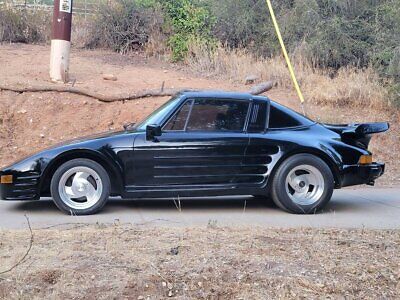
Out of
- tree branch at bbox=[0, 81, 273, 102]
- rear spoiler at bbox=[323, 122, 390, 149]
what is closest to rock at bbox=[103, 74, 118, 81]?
tree branch at bbox=[0, 81, 273, 102]

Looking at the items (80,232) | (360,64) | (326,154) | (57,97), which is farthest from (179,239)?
(360,64)

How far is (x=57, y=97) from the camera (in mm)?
13469

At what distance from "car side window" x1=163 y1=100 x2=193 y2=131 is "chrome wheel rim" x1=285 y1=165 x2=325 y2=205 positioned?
1.52 m

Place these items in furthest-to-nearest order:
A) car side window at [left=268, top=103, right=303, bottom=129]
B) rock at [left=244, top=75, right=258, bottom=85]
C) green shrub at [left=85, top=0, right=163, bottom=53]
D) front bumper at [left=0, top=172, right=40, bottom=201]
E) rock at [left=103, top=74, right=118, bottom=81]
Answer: green shrub at [left=85, top=0, right=163, bottom=53] < rock at [left=244, top=75, right=258, bottom=85] < rock at [left=103, top=74, right=118, bottom=81] < car side window at [left=268, top=103, right=303, bottom=129] < front bumper at [left=0, top=172, right=40, bottom=201]

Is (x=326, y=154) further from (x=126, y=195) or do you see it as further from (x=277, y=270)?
(x=277, y=270)

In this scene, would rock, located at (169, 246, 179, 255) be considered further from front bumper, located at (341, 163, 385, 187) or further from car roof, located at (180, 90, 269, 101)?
front bumper, located at (341, 163, 385, 187)

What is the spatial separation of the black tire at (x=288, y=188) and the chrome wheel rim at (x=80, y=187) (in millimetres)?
2219

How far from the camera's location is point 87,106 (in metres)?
13.4

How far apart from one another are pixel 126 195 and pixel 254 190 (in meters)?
1.62

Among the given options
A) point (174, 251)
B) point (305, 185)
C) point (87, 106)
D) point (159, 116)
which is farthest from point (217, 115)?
point (87, 106)

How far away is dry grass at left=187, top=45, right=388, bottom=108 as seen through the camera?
14984 millimetres

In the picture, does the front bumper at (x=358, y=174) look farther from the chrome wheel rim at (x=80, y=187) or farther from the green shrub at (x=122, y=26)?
the green shrub at (x=122, y=26)

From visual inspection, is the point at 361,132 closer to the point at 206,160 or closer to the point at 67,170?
the point at 206,160

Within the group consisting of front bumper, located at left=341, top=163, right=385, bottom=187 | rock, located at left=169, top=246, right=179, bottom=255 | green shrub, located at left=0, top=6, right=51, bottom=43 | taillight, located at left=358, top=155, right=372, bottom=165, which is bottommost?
rock, located at left=169, top=246, right=179, bottom=255
